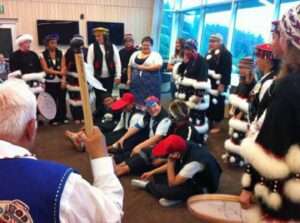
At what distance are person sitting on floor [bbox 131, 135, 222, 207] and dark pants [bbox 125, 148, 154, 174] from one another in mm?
529

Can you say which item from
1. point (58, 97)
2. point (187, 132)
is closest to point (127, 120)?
point (187, 132)

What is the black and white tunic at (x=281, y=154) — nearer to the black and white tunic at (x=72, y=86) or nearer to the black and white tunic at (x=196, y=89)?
the black and white tunic at (x=196, y=89)

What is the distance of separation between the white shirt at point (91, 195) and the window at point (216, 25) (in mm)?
6566

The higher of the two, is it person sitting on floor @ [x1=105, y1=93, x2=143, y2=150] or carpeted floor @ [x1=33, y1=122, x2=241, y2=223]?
person sitting on floor @ [x1=105, y1=93, x2=143, y2=150]

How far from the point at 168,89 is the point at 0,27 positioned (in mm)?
4413

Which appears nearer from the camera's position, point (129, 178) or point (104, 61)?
point (129, 178)

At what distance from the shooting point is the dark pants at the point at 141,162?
145 inches

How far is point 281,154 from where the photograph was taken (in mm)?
1325

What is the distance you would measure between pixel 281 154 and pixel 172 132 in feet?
7.60

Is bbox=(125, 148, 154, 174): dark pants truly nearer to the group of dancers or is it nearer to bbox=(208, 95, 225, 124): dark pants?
the group of dancers

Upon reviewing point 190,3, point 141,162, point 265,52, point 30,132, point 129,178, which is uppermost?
point 190,3

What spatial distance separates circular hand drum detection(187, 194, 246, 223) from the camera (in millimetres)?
1656

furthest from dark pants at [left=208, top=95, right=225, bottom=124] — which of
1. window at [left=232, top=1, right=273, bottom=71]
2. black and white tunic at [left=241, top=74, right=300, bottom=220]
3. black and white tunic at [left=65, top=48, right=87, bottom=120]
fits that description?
black and white tunic at [left=241, top=74, right=300, bottom=220]

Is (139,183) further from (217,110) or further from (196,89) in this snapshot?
(217,110)
